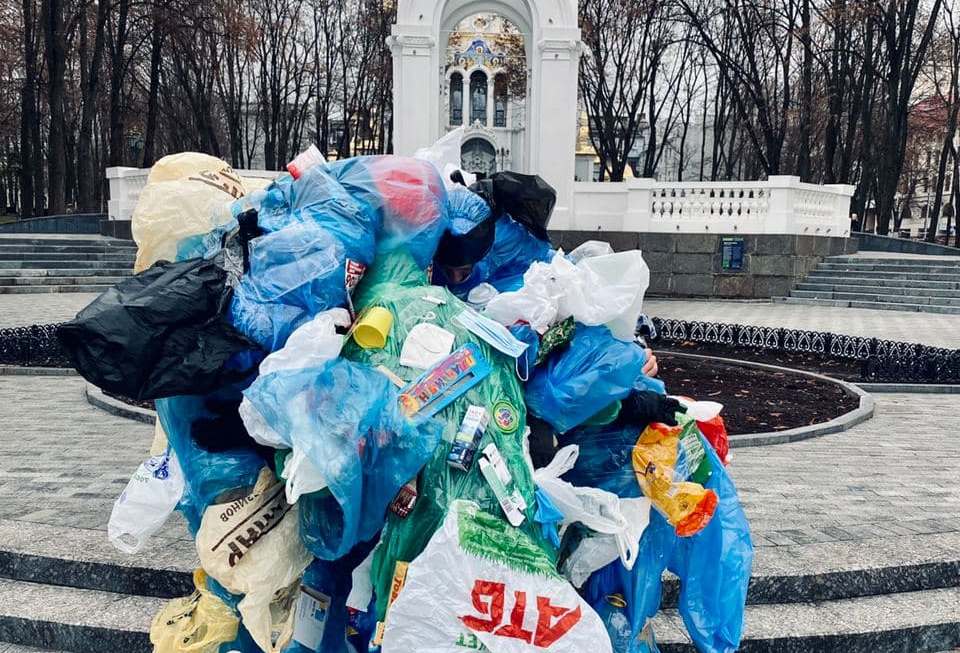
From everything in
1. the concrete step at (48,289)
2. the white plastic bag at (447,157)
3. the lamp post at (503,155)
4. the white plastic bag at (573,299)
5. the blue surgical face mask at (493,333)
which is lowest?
the concrete step at (48,289)

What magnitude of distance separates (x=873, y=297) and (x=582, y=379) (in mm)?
16557

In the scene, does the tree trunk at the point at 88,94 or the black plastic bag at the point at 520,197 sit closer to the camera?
the black plastic bag at the point at 520,197

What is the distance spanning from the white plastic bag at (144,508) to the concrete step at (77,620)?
2.83ft

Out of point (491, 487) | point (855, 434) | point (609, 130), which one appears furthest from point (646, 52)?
point (491, 487)

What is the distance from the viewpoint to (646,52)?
102 feet

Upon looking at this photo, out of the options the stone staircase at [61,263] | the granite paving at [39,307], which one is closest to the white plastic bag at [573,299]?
the granite paving at [39,307]

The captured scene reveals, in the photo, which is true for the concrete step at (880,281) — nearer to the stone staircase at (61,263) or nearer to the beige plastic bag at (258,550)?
the stone staircase at (61,263)

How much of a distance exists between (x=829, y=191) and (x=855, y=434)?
13507 mm

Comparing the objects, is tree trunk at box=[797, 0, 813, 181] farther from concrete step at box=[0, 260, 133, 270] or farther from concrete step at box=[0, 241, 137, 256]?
concrete step at box=[0, 260, 133, 270]

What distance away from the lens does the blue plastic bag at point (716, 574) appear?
2.44 meters

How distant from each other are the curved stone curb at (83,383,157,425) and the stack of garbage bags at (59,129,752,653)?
14.1ft

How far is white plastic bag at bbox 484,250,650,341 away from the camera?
88.0 inches

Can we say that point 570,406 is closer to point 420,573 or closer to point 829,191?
point 420,573

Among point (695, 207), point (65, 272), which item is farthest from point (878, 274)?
point (65, 272)
